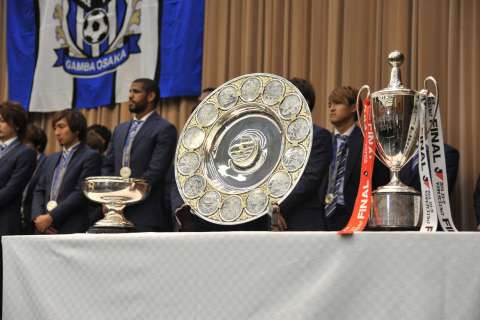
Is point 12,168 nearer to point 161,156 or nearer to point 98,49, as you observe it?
point 161,156

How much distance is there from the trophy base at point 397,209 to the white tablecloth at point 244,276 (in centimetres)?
26

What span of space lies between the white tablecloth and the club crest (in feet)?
12.2

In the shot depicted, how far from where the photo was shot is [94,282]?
1987mm

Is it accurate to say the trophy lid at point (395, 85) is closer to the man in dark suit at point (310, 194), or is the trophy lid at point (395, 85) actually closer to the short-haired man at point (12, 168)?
the man in dark suit at point (310, 194)

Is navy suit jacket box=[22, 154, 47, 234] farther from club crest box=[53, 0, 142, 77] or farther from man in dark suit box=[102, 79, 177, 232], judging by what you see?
club crest box=[53, 0, 142, 77]

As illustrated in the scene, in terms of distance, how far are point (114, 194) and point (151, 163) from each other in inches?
57.6

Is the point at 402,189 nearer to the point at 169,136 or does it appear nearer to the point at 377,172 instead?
the point at 377,172

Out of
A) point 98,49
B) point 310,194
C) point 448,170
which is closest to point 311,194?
point 310,194

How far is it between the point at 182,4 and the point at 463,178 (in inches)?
90.1

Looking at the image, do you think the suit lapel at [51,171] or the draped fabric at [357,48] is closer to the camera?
the draped fabric at [357,48]

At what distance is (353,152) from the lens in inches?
136

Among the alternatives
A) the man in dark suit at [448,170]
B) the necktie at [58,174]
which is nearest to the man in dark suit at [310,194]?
the man in dark suit at [448,170]

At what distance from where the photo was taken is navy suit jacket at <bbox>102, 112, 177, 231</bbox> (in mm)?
3855

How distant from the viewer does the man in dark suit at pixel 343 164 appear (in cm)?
340
